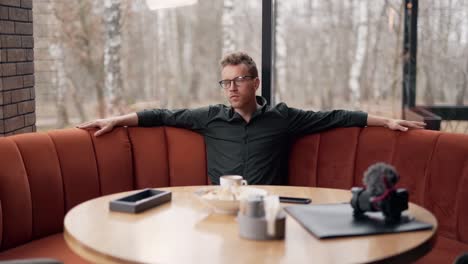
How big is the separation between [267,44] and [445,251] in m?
1.88

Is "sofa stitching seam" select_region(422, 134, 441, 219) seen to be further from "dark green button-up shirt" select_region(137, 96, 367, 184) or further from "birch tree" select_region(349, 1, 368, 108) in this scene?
"birch tree" select_region(349, 1, 368, 108)

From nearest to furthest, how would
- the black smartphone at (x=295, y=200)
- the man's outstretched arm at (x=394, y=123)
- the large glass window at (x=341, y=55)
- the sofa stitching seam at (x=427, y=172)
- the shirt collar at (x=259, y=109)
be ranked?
1. the black smartphone at (x=295, y=200)
2. the sofa stitching seam at (x=427, y=172)
3. the man's outstretched arm at (x=394, y=123)
4. the shirt collar at (x=259, y=109)
5. the large glass window at (x=341, y=55)

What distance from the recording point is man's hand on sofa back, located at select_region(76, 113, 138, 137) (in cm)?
302

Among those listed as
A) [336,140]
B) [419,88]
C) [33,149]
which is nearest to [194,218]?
[33,149]

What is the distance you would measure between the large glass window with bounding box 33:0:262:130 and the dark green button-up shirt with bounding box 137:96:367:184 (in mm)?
879

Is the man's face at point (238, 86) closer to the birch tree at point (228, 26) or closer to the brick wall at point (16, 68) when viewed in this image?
the birch tree at point (228, 26)

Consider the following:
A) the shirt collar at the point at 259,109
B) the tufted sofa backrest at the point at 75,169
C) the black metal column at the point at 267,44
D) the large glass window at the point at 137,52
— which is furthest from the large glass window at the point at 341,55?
the tufted sofa backrest at the point at 75,169

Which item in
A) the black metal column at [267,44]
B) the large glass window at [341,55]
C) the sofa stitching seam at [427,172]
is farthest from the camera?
the large glass window at [341,55]

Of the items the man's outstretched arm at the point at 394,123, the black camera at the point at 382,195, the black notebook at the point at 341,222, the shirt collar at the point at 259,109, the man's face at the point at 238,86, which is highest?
the man's face at the point at 238,86

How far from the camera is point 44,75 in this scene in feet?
12.6

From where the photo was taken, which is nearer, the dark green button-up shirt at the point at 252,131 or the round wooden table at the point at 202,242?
the round wooden table at the point at 202,242

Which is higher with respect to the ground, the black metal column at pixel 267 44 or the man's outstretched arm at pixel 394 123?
the black metal column at pixel 267 44

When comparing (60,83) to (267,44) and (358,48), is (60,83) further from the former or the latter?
(358,48)

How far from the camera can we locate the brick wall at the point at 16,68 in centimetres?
311
